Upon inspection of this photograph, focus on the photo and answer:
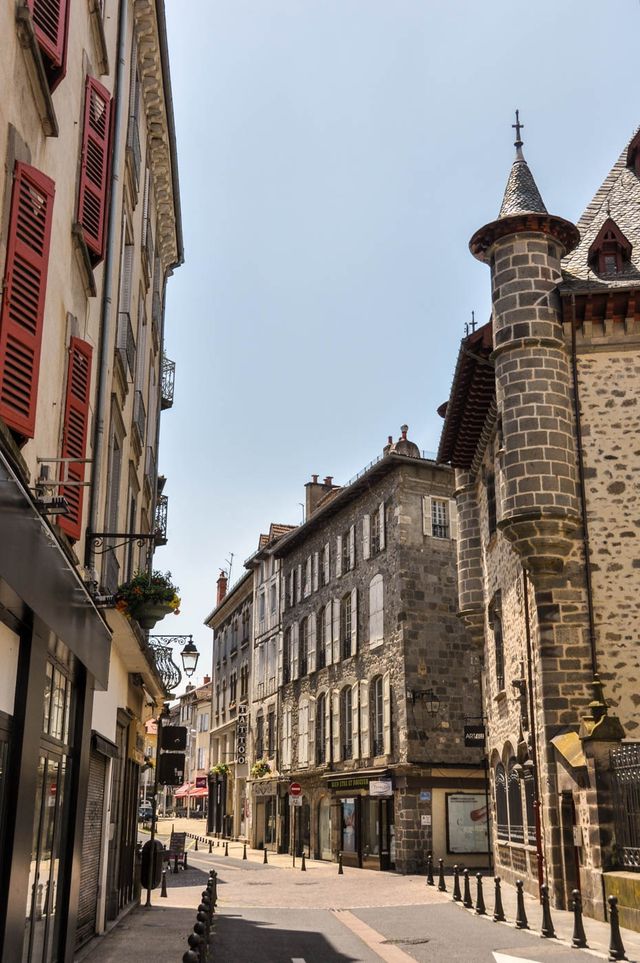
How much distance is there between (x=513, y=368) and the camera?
18969 millimetres

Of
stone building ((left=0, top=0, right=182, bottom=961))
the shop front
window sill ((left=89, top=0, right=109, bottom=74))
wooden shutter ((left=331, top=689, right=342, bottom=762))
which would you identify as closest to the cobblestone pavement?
stone building ((left=0, top=0, right=182, bottom=961))

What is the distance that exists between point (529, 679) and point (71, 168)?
1290cm

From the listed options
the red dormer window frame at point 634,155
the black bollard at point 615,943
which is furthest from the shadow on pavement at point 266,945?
the red dormer window frame at point 634,155

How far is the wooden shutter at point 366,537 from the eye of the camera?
34594 mm

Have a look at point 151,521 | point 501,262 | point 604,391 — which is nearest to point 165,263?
point 151,521

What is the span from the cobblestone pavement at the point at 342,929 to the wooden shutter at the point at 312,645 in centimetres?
1505

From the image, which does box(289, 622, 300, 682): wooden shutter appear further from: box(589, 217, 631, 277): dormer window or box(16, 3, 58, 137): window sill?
box(16, 3, 58, 137): window sill

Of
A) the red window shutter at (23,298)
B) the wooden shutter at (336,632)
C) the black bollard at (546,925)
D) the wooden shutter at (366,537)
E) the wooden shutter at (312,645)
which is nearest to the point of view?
the red window shutter at (23,298)

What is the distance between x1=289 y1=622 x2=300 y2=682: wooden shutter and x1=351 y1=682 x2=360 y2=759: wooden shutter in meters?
6.82

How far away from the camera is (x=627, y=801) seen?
47.9 feet

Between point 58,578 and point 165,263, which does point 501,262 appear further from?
point 58,578

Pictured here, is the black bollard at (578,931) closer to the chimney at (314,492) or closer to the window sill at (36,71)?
the window sill at (36,71)

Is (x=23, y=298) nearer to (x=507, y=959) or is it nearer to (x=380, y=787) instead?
(x=507, y=959)

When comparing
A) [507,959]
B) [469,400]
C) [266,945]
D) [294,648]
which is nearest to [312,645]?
[294,648]
